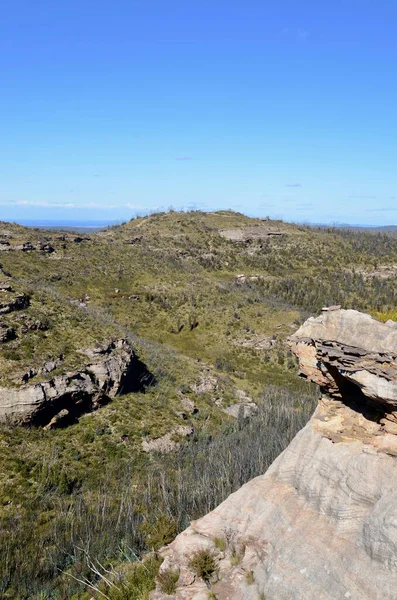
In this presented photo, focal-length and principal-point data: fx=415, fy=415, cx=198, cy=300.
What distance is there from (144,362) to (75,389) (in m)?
14.2

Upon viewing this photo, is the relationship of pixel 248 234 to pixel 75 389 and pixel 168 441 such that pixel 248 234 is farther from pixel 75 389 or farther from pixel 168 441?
pixel 75 389

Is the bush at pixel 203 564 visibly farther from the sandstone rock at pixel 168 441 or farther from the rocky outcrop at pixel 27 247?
the rocky outcrop at pixel 27 247

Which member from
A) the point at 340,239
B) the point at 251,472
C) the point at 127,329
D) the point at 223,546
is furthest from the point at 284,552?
the point at 340,239

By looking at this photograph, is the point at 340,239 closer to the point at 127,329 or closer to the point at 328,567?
the point at 127,329

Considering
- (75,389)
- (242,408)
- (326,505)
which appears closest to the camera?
(326,505)

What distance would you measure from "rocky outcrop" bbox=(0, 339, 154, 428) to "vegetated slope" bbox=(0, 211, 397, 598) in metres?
0.80

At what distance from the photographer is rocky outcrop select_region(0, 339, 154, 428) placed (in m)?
29.2

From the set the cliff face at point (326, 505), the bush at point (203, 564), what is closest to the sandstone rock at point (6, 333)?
the cliff face at point (326, 505)

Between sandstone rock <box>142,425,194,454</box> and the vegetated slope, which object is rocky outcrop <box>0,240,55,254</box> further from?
sandstone rock <box>142,425,194,454</box>

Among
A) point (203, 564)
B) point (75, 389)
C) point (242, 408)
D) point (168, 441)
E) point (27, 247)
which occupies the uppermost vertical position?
point (27, 247)

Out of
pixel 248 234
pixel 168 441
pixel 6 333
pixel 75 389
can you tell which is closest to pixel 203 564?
pixel 168 441

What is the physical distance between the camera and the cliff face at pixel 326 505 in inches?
478

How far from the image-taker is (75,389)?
32500 mm

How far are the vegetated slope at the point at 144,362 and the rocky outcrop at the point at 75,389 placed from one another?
799 mm
